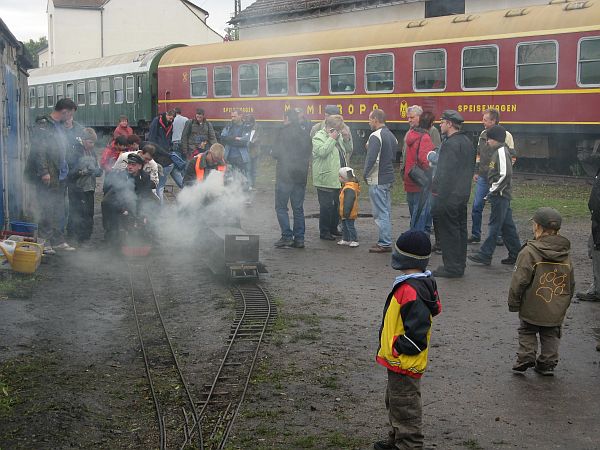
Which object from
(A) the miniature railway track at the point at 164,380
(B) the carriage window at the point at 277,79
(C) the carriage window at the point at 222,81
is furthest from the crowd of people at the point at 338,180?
(C) the carriage window at the point at 222,81

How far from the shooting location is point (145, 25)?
61.6m

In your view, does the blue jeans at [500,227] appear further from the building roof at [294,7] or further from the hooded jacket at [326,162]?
the building roof at [294,7]

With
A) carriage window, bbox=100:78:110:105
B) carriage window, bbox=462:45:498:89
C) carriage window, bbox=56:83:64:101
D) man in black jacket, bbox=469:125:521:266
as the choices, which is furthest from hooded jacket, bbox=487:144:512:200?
carriage window, bbox=56:83:64:101

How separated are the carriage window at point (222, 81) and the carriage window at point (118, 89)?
7081 millimetres

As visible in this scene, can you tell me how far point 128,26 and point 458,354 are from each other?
5799 centimetres

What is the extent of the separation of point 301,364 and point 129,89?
27456mm

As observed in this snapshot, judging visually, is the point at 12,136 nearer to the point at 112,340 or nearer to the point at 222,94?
the point at 112,340

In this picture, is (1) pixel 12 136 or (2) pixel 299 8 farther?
(2) pixel 299 8

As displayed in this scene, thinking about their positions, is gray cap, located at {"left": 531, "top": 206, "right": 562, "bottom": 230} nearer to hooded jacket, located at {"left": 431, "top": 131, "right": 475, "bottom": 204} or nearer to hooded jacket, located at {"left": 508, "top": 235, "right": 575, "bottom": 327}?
hooded jacket, located at {"left": 508, "top": 235, "right": 575, "bottom": 327}

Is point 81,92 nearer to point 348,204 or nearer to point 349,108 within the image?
point 349,108

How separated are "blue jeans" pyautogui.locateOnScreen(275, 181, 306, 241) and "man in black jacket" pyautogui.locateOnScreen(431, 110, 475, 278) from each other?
251 centimetres

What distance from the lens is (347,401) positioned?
602 centimetres

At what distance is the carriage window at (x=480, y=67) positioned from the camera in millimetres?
20031

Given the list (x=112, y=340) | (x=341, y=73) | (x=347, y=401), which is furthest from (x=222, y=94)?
(x=347, y=401)
